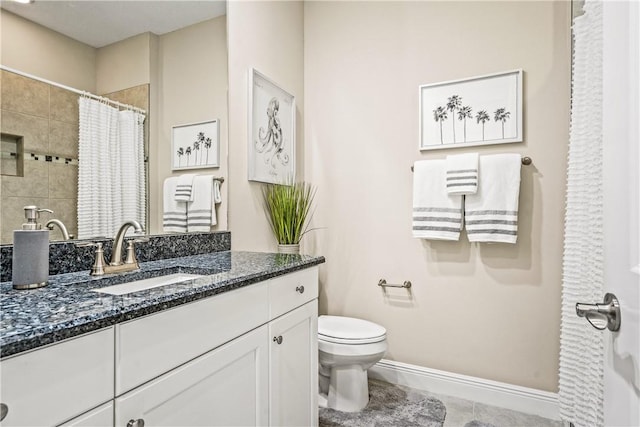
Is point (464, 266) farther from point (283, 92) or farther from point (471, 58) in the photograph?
point (283, 92)

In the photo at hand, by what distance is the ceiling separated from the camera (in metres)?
1.18

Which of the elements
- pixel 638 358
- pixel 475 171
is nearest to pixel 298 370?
pixel 638 358

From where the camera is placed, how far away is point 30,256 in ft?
3.11

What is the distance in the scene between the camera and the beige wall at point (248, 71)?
6.38ft

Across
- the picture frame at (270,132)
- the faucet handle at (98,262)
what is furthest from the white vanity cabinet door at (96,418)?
the picture frame at (270,132)

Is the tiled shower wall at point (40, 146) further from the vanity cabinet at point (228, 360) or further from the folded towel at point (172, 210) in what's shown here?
the vanity cabinet at point (228, 360)

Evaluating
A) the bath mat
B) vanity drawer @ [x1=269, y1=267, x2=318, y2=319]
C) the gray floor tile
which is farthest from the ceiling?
the gray floor tile

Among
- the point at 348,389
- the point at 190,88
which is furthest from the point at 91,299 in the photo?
the point at 348,389

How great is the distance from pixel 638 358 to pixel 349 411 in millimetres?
1695

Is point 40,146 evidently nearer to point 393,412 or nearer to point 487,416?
point 393,412

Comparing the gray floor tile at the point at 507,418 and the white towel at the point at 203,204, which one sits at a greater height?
the white towel at the point at 203,204

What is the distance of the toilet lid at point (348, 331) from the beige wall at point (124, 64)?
150cm

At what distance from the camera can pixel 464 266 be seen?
2.11 meters

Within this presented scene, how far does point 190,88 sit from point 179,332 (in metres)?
1.23
